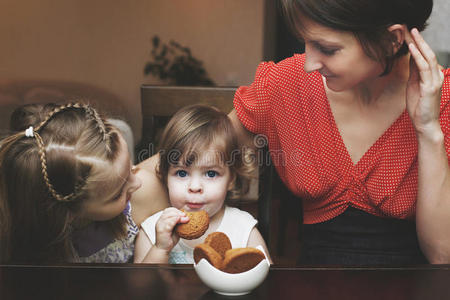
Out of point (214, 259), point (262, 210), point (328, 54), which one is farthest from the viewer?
point (262, 210)

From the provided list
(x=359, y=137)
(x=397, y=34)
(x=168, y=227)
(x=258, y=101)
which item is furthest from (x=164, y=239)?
(x=397, y=34)

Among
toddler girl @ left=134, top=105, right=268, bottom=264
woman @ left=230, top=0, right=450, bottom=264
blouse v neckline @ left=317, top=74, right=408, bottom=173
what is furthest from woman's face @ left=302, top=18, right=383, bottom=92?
toddler girl @ left=134, top=105, right=268, bottom=264

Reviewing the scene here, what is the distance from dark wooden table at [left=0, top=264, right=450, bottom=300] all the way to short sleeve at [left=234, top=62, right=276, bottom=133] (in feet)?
1.21

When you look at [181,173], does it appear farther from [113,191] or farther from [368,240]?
[368,240]

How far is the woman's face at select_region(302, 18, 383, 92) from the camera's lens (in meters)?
0.88

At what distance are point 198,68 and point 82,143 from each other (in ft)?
1.16

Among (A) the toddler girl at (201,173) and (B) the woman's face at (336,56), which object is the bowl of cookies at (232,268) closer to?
(A) the toddler girl at (201,173)

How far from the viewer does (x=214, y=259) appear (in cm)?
71

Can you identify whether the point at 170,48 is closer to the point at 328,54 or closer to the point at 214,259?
the point at 328,54

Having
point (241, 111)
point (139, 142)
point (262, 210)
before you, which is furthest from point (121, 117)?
point (262, 210)

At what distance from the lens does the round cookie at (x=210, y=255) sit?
71cm

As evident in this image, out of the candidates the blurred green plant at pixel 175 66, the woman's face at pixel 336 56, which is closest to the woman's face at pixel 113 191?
the blurred green plant at pixel 175 66

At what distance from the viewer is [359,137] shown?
106 cm

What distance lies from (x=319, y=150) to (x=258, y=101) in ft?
0.58
